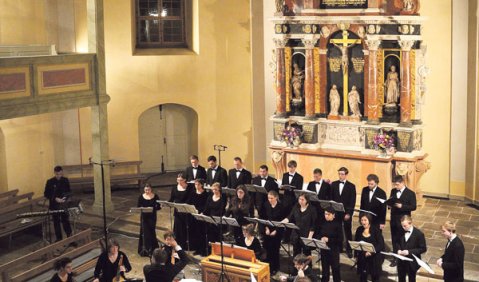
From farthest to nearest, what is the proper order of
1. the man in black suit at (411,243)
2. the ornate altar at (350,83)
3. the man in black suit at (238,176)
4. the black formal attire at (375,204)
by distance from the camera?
the ornate altar at (350,83) → the man in black suit at (238,176) → the black formal attire at (375,204) → the man in black suit at (411,243)

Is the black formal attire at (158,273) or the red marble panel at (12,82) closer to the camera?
the black formal attire at (158,273)

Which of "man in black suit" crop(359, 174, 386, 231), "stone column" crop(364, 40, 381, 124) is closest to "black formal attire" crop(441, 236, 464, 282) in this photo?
"man in black suit" crop(359, 174, 386, 231)

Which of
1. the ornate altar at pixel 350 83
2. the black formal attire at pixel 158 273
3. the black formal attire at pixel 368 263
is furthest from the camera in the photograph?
the ornate altar at pixel 350 83

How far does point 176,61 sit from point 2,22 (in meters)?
4.93

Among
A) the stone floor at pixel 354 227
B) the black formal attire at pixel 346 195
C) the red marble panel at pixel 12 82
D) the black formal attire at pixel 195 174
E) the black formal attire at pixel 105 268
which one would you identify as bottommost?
the stone floor at pixel 354 227

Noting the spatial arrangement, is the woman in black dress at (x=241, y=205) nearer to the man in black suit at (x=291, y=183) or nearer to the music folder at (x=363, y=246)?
the man in black suit at (x=291, y=183)

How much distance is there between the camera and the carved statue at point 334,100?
58.2 ft

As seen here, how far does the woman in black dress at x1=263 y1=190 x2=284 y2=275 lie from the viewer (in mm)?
13469

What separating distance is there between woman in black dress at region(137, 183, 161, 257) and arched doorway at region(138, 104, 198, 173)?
6.59 m

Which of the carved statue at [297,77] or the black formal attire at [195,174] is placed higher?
the carved statue at [297,77]

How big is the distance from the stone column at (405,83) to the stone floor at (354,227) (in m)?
2.25

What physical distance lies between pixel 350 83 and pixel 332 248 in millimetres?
6220

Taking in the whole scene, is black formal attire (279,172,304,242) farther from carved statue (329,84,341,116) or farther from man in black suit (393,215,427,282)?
carved statue (329,84,341,116)

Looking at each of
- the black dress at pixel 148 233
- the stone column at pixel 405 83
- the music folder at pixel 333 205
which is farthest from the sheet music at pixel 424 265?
the stone column at pixel 405 83
